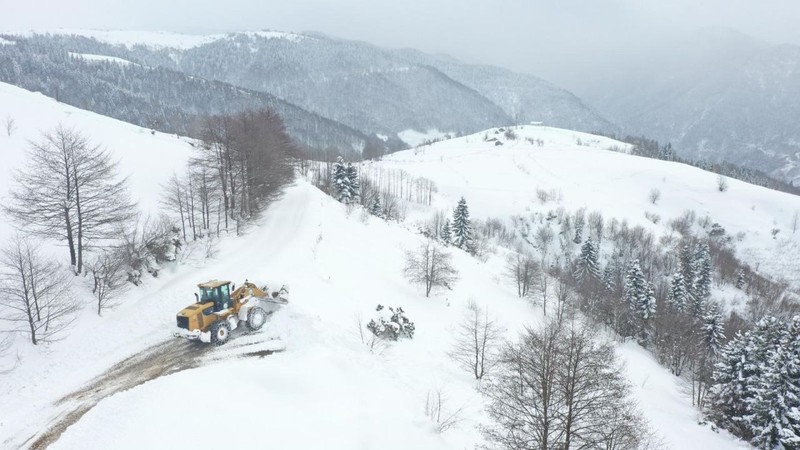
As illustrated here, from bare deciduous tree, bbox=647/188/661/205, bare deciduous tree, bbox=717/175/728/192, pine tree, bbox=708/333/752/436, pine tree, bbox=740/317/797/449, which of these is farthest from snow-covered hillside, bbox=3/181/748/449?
bare deciduous tree, bbox=717/175/728/192

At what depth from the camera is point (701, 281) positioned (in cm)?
8844

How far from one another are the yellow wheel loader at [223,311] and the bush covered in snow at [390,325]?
243 inches

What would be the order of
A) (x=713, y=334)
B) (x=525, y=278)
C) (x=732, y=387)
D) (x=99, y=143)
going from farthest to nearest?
(x=525, y=278) → (x=713, y=334) → (x=99, y=143) → (x=732, y=387)

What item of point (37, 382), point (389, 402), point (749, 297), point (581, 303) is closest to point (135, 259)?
point (37, 382)

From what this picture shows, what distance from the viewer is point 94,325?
25.1 meters

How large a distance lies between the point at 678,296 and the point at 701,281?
21.7 metres

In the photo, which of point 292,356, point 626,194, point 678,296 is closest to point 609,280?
point 678,296

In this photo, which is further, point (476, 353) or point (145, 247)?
point (145, 247)

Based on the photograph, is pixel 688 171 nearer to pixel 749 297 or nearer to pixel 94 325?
pixel 749 297

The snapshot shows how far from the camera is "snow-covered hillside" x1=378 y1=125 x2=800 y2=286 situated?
389 feet

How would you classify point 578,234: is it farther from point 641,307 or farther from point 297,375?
point 297,375

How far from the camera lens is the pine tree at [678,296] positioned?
71375 mm

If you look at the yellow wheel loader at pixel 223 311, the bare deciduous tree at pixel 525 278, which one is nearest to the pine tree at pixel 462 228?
the bare deciduous tree at pixel 525 278

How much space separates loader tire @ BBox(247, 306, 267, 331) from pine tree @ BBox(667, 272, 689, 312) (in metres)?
71.6
